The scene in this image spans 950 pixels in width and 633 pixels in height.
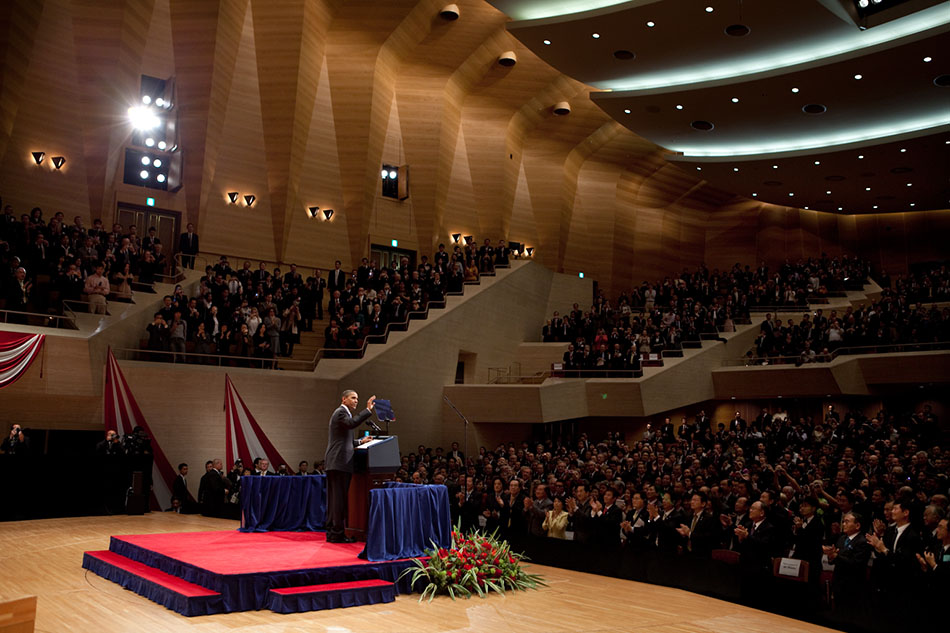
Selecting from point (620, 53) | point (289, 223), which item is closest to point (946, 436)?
point (620, 53)

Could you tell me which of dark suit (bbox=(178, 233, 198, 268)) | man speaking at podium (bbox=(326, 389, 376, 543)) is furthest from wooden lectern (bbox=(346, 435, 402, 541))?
dark suit (bbox=(178, 233, 198, 268))

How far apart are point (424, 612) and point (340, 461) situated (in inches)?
71.6

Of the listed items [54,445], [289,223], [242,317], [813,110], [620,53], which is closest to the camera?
[54,445]

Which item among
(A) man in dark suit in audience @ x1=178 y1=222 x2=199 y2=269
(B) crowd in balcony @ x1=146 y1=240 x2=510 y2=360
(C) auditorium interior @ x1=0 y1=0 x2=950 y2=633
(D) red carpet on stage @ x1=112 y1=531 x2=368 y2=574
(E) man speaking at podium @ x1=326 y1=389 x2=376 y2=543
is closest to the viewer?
(D) red carpet on stage @ x1=112 y1=531 x2=368 y2=574

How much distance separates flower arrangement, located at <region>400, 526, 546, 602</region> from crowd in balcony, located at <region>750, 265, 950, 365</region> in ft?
44.7

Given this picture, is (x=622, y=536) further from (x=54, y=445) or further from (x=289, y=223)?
(x=289, y=223)

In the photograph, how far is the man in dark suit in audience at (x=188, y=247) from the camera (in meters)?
17.6

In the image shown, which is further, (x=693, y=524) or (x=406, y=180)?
(x=406, y=180)

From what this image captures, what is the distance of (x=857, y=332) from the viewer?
19016 millimetres

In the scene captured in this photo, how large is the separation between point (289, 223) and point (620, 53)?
29.9ft

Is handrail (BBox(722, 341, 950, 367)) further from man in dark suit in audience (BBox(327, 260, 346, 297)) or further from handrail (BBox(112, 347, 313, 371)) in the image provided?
handrail (BBox(112, 347, 313, 371))

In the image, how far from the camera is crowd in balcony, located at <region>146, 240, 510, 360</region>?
14625 millimetres

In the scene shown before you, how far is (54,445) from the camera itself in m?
13.9

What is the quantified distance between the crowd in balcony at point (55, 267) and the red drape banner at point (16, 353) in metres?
A: 0.69
